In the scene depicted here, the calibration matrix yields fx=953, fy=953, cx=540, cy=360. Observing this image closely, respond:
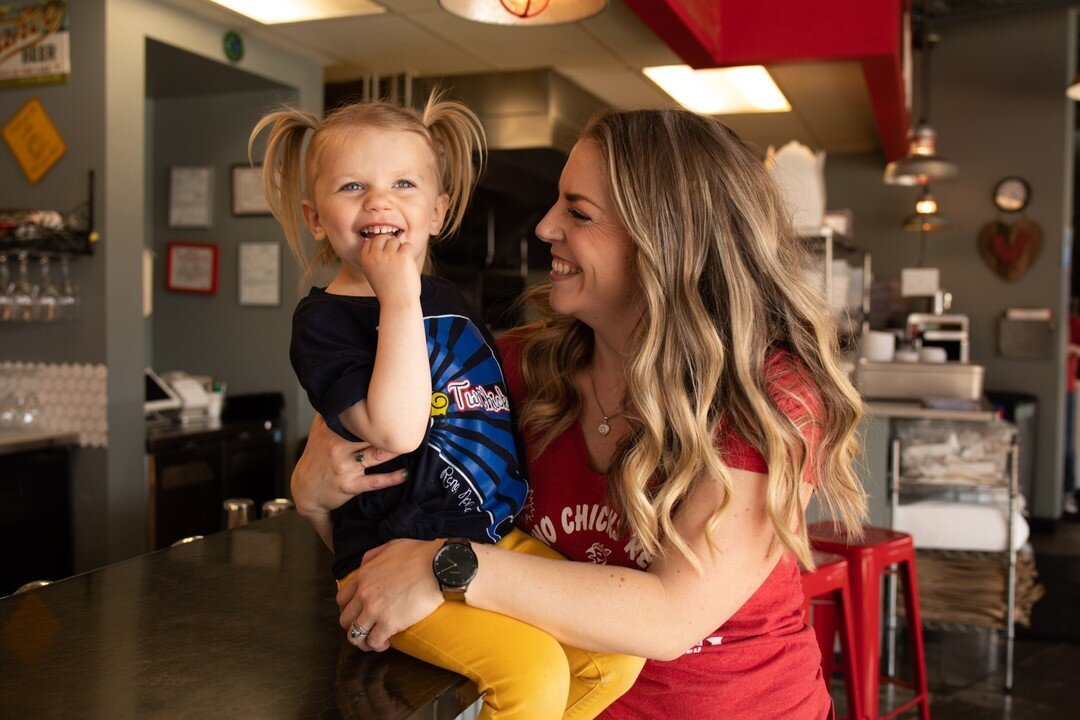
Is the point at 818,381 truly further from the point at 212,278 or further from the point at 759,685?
the point at 212,278

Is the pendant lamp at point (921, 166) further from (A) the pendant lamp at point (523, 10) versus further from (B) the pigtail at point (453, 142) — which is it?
(B) the pigtail at point (453, 142)

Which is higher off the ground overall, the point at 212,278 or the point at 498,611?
the point at 212,278

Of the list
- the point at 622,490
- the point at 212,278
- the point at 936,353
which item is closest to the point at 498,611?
the point at 622,490

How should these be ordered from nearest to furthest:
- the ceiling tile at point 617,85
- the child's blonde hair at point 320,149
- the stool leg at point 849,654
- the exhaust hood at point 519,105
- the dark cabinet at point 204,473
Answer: the child's blonde hair at point 320,149 → the stool leg at point 849,654 → the dark cabinet at point 204,473 → the exhaust hood at point 519,105 → the ceiling tile at point 617,85

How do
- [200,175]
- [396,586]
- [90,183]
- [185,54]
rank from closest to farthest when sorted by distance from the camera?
[396,586], [90,183], [185,54], [200,175]

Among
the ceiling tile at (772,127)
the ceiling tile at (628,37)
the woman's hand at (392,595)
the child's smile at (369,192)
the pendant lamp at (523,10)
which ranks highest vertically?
the ceiling tile at (772,127)

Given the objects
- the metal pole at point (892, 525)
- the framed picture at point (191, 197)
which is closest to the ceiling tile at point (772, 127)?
the metal pole at point (892, 525)

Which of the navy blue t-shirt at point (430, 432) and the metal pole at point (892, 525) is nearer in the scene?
the navy blue t-shirt at point (430, 432)

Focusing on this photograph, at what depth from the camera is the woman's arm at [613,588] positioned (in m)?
1.17

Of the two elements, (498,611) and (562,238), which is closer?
(498,611)

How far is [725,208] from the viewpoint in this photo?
1.34 metres

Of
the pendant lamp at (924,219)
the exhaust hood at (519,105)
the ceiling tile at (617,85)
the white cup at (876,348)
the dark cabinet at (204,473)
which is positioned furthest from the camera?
the pendant lamp at (924,219)

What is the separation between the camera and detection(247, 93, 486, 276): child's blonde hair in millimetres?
1441

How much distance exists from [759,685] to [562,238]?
2.32 feet
